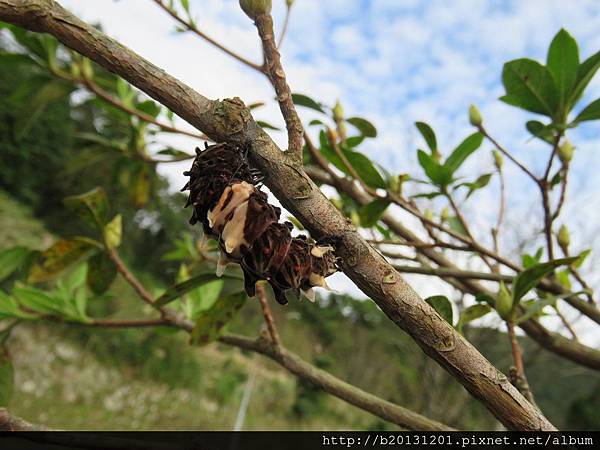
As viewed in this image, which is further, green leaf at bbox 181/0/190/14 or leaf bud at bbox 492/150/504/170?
leaf bud at bbox 492/150/504/170

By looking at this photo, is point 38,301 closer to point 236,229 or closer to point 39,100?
point 39,100

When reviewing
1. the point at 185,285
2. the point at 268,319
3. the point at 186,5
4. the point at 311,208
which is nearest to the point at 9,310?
the point at 185,285

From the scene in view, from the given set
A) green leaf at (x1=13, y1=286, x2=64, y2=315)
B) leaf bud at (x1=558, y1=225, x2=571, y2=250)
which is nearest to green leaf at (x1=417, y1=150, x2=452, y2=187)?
leaf bud at (x1=558, y1=225, x2=571, y2=250)

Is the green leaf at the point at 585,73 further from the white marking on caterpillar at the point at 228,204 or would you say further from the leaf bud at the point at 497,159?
the white marking on caterpillar at the point at 228,204

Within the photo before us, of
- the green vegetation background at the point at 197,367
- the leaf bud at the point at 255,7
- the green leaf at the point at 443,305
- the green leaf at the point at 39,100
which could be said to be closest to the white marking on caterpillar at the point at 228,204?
the leaf bud at the point at 255,7

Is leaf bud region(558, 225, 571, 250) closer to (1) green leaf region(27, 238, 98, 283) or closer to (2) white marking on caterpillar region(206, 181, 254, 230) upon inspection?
(2) white marking on caterpillar region(206, 181, 254, 230)

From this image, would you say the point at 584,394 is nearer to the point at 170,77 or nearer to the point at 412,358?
the point at 412,358

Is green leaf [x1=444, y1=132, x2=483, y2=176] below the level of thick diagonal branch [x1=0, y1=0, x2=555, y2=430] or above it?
above
